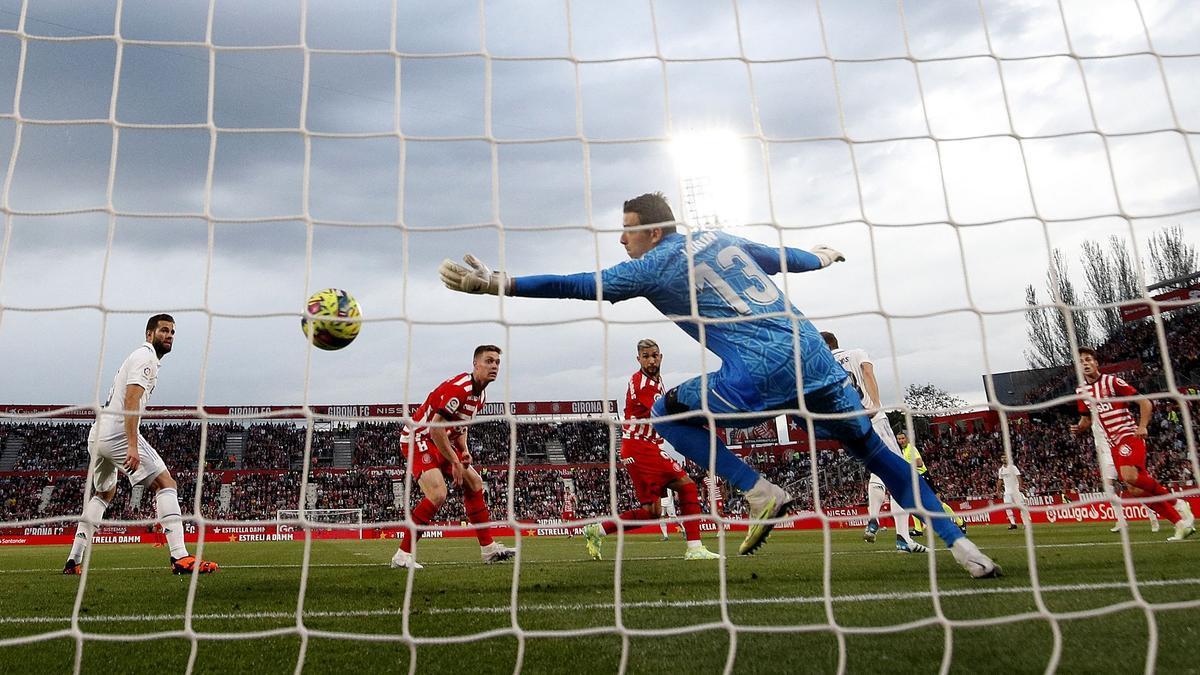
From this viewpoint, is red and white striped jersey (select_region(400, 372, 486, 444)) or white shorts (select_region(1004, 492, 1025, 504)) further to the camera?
red and white striped jersey (select_region(400, 372, 486, 444))

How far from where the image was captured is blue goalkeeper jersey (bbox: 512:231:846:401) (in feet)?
12.2

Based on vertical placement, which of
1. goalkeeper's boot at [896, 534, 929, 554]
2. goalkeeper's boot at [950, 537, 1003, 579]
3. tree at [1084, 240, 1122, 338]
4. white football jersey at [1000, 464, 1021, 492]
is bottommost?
goalkeeper's boot at [896, 534, 929, 554]

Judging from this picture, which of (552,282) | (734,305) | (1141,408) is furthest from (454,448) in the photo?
(1141,408)

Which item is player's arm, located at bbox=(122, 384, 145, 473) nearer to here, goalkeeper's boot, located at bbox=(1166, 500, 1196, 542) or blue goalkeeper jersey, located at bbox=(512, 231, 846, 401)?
blue goalkeeper jersey, located at bbox=(512, 231, 846, 401)

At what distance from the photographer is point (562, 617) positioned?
3537 millimetres

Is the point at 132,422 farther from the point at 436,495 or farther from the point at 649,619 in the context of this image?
the point at 649,619

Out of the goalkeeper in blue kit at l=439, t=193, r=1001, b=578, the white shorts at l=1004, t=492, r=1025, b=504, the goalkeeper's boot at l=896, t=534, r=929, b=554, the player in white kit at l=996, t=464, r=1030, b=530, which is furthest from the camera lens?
the goalkeeper's boot at l=896, t=534, r=929, b=554

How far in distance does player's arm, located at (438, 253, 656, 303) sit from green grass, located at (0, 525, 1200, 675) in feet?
4.00

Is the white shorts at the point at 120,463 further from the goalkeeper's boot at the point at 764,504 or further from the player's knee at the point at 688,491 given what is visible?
the player's knee at the point at 688,491

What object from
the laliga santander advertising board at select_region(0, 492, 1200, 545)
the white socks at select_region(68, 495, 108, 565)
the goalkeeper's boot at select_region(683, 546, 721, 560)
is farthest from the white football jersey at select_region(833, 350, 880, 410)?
the laliga santander advertising board at select_region(0, 492, 1200, 545)

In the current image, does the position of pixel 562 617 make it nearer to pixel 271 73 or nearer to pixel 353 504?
pixel 271 73

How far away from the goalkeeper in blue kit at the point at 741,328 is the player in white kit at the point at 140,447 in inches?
137

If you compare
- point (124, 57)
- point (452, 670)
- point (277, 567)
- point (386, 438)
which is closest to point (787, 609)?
point (452, 670)

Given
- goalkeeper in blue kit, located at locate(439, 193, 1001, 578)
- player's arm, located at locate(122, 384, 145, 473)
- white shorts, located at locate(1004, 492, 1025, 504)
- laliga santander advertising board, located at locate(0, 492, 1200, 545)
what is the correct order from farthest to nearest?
laliga santander advertising board, located at locate(0, 492, 1200, 545) < player's arm, located at locate(122, 384, 145, 473) < white shorts, located at locate(1004, 492, 1025, 504) < goalkeeper in blue kit, located at locate(439, 193, 1001, 578)
